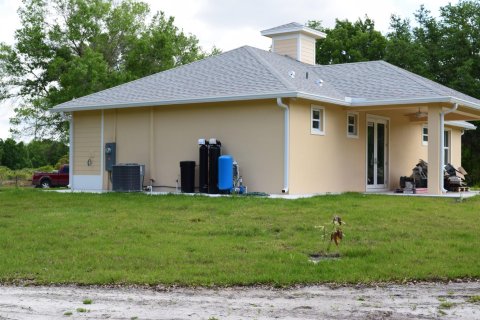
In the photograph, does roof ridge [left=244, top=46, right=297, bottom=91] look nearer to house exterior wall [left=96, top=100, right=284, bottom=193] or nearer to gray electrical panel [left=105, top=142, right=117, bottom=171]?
house exterior wall [left=96, top=100, right=284, bottom=193]

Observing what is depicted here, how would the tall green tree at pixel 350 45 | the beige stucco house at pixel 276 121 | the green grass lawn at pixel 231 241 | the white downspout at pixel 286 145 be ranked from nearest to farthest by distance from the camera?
the green grass lawn at pixel 231 241 → the white downspout at pixel 286 145 → the beige stucco house at pixel 276 121 → the tall green tree at pixel 350 45

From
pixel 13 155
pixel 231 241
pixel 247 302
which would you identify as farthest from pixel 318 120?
pixel 13 155

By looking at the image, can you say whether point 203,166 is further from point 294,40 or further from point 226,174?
point 294,40

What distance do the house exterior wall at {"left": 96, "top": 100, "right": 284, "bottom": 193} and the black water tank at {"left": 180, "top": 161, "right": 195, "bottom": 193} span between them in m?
0.54

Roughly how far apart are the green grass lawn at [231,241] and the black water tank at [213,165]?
158 centimetres

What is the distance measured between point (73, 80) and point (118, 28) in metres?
7.38

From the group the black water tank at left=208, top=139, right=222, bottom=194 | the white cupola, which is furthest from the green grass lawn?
the white cupola

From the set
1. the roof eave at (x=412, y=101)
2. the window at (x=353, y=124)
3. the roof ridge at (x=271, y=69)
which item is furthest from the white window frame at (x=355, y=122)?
the roof ridge at (x=271, y=69)

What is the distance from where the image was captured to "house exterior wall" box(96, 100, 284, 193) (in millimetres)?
17109

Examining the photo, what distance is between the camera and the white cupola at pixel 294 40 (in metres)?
23.2

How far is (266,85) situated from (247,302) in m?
11.1

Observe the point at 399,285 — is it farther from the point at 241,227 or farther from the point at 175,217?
the point at 175,217

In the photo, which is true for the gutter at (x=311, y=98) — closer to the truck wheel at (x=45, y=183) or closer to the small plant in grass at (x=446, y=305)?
the small plant in grass at (x=446, y=305)

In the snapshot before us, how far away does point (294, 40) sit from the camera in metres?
23.2
